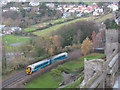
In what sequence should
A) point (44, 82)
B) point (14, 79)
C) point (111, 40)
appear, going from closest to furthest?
point (14, 79), point (44, 82), point (111, 40)

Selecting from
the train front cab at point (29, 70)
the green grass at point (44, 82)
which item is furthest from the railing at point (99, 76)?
the train front cab at point (29, 70)

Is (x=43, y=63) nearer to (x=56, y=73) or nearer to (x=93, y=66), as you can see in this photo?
(x=56, y=73)

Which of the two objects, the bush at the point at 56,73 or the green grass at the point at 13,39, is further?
the green grass at the point at 13,39

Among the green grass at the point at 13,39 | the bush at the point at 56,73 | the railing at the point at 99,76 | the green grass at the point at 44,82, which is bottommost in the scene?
the green grass at the point at 44,82

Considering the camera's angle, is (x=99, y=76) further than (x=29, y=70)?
No

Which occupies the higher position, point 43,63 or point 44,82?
point 43,63

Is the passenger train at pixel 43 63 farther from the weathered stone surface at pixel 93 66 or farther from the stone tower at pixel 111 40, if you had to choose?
the weathered stone surface at pixel 93 66

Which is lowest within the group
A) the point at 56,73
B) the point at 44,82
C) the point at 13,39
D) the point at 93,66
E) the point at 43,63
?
the point at 44,82

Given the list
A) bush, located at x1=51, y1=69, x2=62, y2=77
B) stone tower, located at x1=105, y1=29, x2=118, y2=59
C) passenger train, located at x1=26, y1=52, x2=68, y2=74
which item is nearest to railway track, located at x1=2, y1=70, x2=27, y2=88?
passenger train, located at x1=26, y1=52, x2=68, y2=74

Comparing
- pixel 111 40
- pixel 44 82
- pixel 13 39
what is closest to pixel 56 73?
pixel 44 82

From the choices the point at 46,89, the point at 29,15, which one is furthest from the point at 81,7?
the point at 46,89

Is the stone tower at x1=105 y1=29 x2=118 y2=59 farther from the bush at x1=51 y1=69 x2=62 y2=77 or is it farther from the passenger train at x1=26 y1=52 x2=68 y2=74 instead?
the passenger train at x1=26 y1=52 x2=68 y2=74

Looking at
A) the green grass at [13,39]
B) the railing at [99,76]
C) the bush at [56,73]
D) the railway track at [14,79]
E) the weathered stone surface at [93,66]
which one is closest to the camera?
the railing at [99,76]
